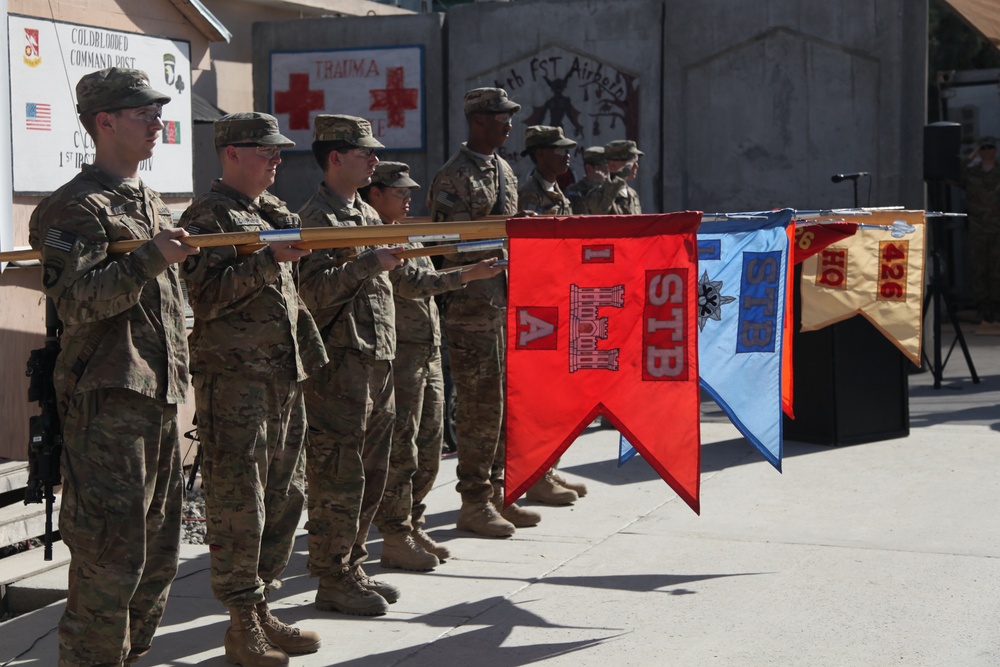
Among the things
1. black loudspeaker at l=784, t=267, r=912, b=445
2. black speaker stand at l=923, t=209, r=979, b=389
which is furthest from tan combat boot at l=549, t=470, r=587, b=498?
black speaker stand at l=923, t=209, r=979, b=389

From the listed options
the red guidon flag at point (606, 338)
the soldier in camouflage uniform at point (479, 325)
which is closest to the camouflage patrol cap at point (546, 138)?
the soldier in camouflage uniform at point (479, 325)

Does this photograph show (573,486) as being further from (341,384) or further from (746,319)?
(341,384)

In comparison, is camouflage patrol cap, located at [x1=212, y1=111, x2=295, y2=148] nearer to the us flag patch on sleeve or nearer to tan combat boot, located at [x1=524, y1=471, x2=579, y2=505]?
the us flag patch on sleeve

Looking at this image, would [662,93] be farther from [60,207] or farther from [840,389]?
[60,207]

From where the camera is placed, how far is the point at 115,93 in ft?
14.2

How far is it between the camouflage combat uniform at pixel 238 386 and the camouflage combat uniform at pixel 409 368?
1.25m

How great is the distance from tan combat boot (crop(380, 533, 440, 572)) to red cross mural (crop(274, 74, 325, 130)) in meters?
9.01

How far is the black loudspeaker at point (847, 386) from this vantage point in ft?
30.6

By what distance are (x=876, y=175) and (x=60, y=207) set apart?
9911 mm

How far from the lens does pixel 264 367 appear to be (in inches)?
192

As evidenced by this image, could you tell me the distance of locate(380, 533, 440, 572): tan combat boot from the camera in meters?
6.37

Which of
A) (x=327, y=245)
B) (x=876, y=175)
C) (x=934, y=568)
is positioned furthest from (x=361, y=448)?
(x=876, y=175)

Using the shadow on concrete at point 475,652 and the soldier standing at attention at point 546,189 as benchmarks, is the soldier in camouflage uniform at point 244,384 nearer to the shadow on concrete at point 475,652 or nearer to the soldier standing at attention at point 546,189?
the shadow on concrete at point 475,652

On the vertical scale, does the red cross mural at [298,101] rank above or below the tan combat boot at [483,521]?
above
